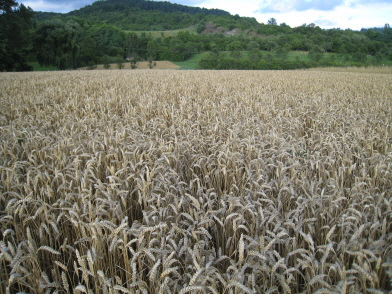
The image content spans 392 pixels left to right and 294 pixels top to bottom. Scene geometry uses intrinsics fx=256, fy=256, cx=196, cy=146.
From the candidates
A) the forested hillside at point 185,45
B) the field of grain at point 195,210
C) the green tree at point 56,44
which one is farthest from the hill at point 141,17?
the field of grain at point 195,210

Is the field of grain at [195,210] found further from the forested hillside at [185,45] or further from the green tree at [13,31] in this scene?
the forested hillside at [185,45]

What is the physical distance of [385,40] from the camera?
252ft

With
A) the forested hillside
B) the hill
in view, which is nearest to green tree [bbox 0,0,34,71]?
the forested hillside

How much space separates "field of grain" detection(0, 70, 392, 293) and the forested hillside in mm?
41424

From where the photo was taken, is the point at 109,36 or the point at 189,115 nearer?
the point at 189,115

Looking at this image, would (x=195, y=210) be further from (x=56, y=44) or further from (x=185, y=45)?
(x=185, y=45)

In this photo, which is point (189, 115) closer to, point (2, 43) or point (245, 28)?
point (2, 43)

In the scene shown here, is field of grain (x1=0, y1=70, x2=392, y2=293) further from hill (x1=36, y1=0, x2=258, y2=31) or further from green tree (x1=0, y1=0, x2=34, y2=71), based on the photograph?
hill (x1=36, y1=0, x2=258, y2=31)

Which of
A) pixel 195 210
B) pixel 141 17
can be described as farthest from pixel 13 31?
pixel 141 17

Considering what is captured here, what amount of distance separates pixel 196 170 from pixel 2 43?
43.2m

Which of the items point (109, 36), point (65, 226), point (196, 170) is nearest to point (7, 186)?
point (65, 226)

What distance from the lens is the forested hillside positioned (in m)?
40.7

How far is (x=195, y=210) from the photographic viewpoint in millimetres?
2266

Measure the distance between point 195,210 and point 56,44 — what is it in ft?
175
